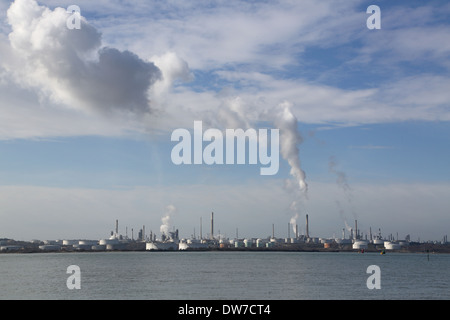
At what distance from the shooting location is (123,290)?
7512 cm

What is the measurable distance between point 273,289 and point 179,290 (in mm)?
13833

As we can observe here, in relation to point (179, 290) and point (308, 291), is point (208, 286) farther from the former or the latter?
point (308, 291)

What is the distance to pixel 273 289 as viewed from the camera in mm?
74938
